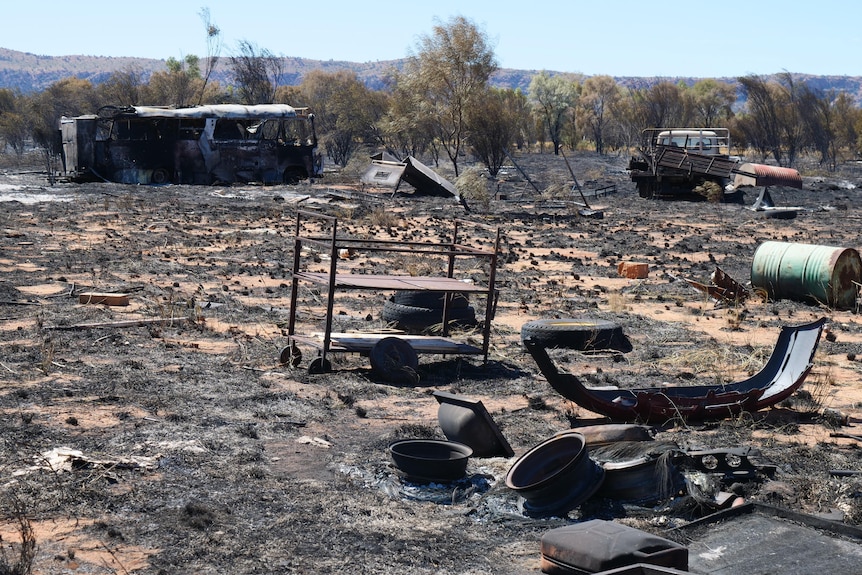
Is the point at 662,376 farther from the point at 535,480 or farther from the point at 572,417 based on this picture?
the point at 535,480

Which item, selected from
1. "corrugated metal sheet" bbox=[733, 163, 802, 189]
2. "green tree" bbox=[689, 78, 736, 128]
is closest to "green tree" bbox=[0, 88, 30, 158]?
"corrugated metal sheet" bbox=[733, 163, 802, 189]

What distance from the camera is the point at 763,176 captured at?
1401 inches

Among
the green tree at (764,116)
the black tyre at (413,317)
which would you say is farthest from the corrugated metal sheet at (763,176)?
the black tyre at (413,317)

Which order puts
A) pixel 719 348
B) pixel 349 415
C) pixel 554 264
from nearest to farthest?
1. pixel 349 415
2. pixel 719 348
3. pixel 554 264

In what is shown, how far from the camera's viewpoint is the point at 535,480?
252 inches

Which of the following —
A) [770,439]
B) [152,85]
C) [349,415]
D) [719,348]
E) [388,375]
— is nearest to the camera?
[770,439]

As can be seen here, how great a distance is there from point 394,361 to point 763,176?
2891 centimetres

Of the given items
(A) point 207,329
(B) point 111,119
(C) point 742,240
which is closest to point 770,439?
(A) point 207,329

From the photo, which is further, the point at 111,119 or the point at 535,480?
the point at 111,119


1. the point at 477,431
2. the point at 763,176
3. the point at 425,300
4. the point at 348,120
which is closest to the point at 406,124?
the point at 348,120

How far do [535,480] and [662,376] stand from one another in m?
4.11

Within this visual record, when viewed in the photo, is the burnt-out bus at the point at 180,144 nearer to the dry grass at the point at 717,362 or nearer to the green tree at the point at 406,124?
the green tree at the point at 406,124

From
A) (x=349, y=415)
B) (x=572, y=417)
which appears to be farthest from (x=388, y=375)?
(x=572, y=417)

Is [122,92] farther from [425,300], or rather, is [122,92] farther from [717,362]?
[717,362]
